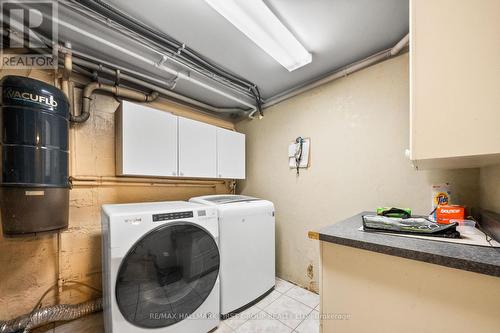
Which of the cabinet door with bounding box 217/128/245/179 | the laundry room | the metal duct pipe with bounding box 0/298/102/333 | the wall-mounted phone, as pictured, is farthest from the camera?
the cabinet door with bounding box 217/128/245/179

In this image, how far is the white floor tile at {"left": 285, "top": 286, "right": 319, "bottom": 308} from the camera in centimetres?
177

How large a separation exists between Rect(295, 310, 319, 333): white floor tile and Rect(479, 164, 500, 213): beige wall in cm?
136

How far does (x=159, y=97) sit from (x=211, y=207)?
1405 mm

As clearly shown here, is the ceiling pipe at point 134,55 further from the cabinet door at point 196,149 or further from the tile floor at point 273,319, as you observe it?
the tile floor at point 273,319

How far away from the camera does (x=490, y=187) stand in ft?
3.27

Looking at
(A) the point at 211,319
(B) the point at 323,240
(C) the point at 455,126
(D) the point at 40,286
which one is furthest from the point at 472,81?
(D) the point at 40,286

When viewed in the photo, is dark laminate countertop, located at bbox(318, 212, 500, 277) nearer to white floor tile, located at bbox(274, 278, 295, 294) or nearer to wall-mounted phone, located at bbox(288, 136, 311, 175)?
wall-mounted phone, located at bbox(288, 136, 311, 175)

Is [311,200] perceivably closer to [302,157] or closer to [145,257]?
[302,157]

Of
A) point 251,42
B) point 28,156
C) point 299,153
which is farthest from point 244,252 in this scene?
point 251,42

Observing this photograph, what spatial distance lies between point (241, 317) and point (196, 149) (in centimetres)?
158

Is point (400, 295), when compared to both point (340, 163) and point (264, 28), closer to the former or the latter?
point (340, 163)

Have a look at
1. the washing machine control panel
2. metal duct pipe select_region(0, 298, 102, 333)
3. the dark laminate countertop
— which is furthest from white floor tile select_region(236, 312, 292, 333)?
metal duct pipe select_region(0, 298, 102, 333)

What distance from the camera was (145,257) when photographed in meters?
1.18

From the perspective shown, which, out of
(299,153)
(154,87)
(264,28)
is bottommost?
(299,153)
